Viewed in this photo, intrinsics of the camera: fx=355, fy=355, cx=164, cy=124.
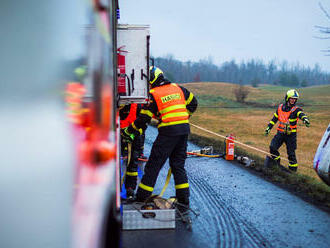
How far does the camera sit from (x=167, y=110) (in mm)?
5160

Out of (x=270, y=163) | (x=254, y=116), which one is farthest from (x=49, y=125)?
(x=254, y=116)

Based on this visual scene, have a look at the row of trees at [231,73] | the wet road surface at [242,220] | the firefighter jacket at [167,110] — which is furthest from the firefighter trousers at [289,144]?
the row of trees at [231,73]

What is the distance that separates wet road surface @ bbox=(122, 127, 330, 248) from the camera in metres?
4.36

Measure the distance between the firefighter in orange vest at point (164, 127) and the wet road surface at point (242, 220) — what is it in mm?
595

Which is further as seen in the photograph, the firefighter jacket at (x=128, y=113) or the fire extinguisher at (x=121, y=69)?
the firefighter jacket at (x=128, y=113)

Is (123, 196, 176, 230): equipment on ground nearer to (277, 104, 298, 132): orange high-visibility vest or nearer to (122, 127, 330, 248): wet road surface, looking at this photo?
(122, 127, 330, 248): wet road surface

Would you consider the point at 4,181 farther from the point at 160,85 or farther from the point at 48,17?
the point at 160,85

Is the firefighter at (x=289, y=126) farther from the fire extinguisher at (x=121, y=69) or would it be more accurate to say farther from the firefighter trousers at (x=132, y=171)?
the fire extinguisher at (x=121, y=69)

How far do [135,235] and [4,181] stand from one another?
3.72 m

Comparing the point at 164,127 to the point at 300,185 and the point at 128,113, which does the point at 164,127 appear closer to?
the point at 128,113

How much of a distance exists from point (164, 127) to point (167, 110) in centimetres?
25

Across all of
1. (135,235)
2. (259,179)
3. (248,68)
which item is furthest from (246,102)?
(248,68)

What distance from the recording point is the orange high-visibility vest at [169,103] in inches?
203

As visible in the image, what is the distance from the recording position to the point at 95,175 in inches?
73.4
